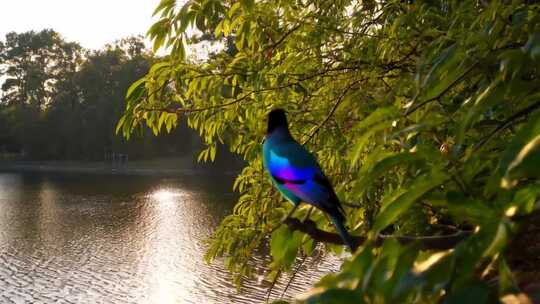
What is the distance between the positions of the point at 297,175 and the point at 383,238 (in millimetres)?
982

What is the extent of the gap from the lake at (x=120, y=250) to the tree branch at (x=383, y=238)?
444 inches

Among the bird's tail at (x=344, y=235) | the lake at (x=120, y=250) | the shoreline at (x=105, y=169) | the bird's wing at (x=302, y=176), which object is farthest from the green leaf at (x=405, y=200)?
the shoreline at (x=105, y=169)

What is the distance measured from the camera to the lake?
2255cm

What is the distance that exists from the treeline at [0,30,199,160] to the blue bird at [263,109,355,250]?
215ft

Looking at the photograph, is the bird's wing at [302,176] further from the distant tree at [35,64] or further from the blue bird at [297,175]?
the distant tree at [35,64]

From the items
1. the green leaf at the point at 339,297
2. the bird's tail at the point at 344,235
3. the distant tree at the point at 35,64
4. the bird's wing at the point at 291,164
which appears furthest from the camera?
the distant tree at the point at 35,64

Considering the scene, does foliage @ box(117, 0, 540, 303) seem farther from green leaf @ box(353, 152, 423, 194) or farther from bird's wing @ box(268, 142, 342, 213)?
green leaf @ box(353, 152, 423, 194)

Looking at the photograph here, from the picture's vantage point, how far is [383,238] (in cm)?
164

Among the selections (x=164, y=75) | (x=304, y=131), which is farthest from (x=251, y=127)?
(x=164, y=75)

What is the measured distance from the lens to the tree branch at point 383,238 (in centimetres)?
140

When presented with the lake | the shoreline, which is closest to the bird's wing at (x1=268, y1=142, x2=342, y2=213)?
the lake

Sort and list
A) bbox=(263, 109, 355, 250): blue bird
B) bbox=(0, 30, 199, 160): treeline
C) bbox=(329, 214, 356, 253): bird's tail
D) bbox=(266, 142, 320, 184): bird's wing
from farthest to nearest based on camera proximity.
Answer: bbox=(0, 30, 199, 160): treeline, bbox=(266, 142, 320, 184): bird's wing, bbox=(263, 109, 355, 250): blue bird, bbox=(329, 214, 356, 253): bird's tail

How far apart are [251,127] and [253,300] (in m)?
17.2

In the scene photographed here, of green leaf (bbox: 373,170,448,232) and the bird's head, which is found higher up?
the bird's head
